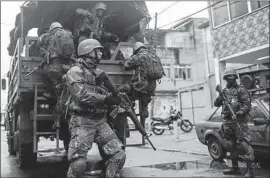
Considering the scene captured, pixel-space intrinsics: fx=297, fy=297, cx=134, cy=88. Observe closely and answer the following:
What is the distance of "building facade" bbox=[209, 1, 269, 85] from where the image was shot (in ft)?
38.6

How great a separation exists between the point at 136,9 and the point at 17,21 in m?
2.49

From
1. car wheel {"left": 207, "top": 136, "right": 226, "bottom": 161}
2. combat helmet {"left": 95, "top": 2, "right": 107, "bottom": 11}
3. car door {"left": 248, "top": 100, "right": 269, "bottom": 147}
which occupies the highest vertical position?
combat helmet {"left": 95, "top": 2, "right": 107, "bottom": 11}

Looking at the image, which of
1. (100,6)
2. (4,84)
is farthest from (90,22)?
(4,84)

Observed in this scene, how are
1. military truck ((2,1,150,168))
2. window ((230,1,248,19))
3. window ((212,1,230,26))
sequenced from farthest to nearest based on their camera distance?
1. window ((212,1,230,26))
2. window ((230,1,248,19))
3. military truck ((2,1,150,168))

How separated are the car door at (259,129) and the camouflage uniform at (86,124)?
11.2 ft

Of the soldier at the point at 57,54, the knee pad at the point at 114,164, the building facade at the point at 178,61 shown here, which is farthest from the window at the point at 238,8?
the building facade at the point at 178,61

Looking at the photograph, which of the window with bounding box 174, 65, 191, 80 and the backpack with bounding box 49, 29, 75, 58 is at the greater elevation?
the window with bounding box 174, 65, 191, 80

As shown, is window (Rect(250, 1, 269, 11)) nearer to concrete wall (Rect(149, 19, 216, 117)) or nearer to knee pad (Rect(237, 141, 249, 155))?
knee pad (Rect(237, 141, 249, 155))

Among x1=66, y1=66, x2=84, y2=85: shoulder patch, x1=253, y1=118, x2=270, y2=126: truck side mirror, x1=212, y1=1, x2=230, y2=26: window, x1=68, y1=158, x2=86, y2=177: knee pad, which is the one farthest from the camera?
x1=212, y1=1, x2=230, y2=26: window

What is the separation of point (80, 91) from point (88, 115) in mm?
357

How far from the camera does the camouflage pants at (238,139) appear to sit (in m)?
5.29

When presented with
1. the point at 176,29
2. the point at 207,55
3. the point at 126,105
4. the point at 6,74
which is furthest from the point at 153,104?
the point at 126,105

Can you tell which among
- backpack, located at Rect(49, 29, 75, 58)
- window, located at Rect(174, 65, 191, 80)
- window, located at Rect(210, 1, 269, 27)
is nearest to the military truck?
backpack, located at Rect(49, 29, 75, 58)

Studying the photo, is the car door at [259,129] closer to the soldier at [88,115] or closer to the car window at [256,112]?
the car window at [256,112]
